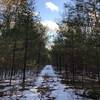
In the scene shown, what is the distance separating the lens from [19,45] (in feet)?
158

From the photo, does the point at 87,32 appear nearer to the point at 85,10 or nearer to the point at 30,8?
the point at 30,8

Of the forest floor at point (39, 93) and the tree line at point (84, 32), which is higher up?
the tree line at point (84, 32)

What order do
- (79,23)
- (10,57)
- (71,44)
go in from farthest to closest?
1. (10,57)
2. (71,44)
3. (79,23)

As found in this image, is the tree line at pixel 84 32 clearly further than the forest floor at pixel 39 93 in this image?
Yes

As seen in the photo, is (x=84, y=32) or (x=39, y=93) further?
(x=84, y=32)

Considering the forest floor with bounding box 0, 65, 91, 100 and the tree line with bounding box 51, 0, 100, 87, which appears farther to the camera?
the tree line with bounding box 51, 0, 100, 87

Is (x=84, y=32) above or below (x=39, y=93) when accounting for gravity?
above

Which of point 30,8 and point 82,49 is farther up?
point 30,8

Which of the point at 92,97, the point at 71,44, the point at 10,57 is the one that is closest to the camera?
the point at 92,97

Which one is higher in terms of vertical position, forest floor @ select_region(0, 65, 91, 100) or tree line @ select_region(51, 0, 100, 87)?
tree line @ select_region(51, 0, 100, 87)

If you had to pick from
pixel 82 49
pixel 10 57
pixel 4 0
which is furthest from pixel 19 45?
pixel 4 0

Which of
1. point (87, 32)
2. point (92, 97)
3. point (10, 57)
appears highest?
point (87, 32)

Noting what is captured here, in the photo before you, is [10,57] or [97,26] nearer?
[97,26]

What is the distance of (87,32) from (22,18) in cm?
1058
